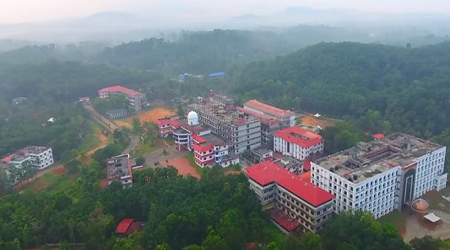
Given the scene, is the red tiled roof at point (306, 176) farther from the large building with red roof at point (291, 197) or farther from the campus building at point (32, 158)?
the campus building at point (32, 158)

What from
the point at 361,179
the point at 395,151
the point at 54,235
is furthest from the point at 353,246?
the point at 54,235

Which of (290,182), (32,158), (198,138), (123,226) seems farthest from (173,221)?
(32,158)

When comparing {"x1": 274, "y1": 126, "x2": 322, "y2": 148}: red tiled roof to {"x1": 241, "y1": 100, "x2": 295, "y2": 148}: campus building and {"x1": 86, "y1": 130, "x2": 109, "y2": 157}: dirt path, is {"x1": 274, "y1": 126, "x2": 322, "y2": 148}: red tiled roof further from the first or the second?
{"x1": 86, "y1": 130, "x2": 109, "y2": 157}: dirt path

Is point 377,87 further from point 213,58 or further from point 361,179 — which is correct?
point 213,58

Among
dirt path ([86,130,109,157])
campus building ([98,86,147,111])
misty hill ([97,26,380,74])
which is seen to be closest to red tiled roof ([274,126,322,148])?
dirt path ([86,130,109,157])

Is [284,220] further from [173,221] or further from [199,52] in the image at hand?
[199,52]

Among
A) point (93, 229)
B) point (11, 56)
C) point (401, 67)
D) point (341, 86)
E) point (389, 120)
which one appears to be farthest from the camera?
point (11, 56)
